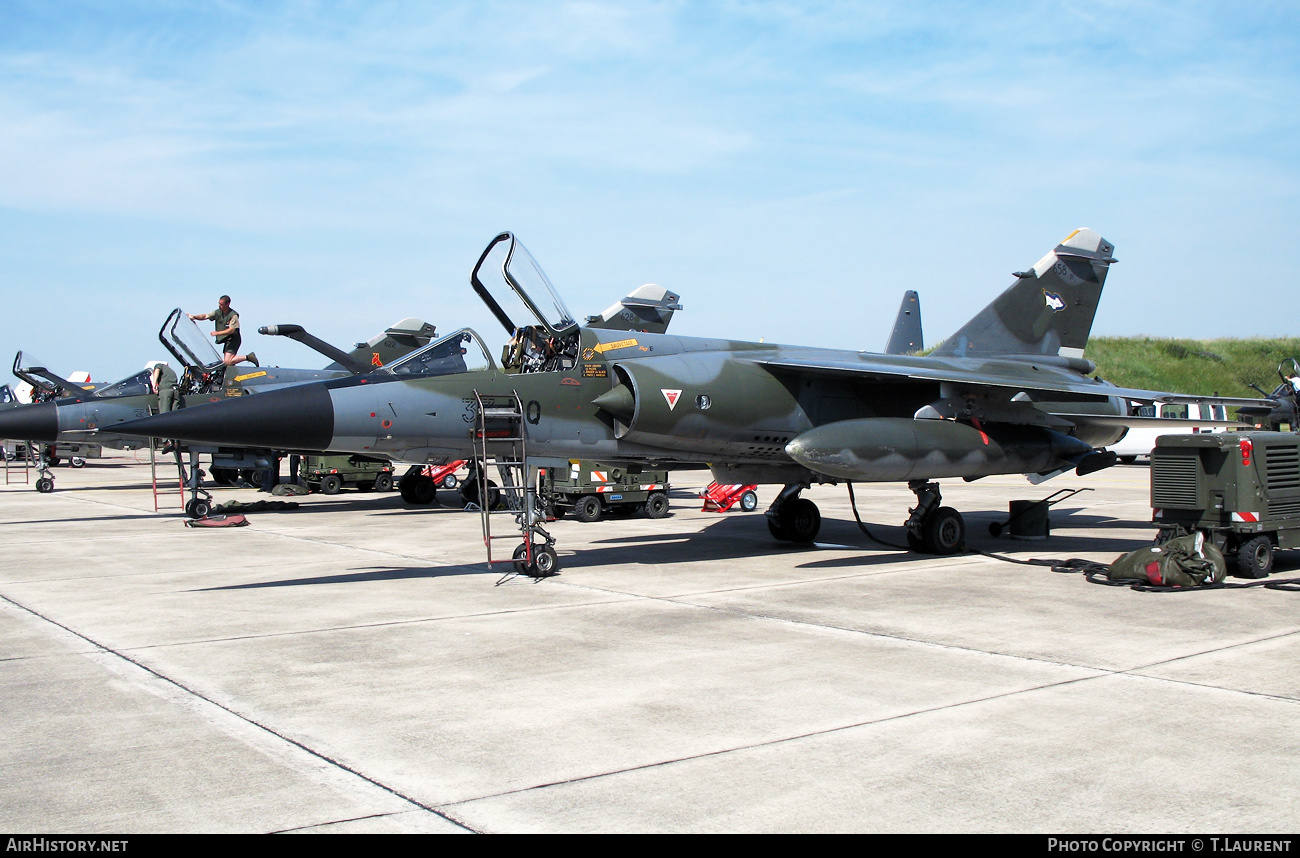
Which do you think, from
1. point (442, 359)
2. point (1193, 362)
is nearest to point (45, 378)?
point (442, 359)

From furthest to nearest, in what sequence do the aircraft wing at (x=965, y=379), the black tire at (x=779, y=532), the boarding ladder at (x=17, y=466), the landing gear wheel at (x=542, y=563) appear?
the boarding ladder at (x=17, y=466) → the black tire at (x=779, y=532) → the aircraft wing at (x=965, y=379) → the landing gear wheel at (x=542, y=563)

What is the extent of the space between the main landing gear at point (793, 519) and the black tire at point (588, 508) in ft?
13.3

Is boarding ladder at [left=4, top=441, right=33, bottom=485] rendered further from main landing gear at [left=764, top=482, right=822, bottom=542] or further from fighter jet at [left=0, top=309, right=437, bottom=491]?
main landing gear at [left=764, top=482, right=822, bottom=542]

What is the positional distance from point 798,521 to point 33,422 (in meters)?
16.4

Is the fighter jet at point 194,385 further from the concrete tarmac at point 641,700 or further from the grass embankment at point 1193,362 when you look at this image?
the grass embankment at point 1193,362

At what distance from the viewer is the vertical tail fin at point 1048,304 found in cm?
1458

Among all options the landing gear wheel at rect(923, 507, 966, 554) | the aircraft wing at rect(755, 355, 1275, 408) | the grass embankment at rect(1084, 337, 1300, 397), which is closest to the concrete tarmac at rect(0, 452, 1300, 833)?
the landing gear wheel at rect(923, 507, 966, 554)

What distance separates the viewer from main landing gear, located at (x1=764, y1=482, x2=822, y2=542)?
1302cm

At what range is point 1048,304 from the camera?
14.6m

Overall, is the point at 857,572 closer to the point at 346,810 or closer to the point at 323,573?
the point at 323,573

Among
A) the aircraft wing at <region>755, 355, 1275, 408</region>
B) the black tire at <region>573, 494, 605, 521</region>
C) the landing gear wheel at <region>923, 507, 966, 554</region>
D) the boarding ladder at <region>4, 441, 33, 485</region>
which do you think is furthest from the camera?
the boarding ladder at <region>4, 441, 33, 485</region>

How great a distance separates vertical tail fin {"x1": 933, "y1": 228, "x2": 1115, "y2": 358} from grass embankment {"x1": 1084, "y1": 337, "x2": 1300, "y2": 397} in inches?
1815

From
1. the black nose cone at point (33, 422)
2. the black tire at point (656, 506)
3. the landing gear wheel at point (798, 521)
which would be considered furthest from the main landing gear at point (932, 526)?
the black nose cone at point (33, 422)
